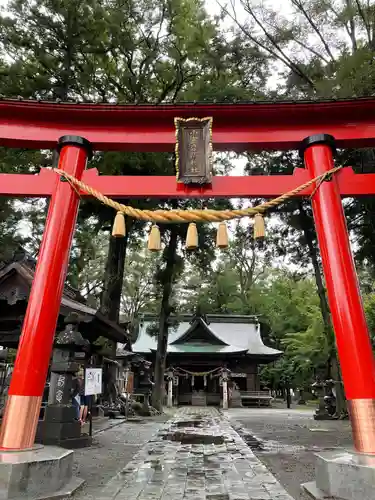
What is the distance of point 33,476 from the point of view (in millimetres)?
4066

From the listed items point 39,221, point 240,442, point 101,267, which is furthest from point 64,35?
point 101,267

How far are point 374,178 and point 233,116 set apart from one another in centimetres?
230

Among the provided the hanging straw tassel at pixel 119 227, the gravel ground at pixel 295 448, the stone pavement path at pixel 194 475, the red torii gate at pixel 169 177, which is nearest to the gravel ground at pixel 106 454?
the stone pavement path at pixel 194 475

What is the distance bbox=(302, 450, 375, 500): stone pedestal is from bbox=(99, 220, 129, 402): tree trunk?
9.82 meters

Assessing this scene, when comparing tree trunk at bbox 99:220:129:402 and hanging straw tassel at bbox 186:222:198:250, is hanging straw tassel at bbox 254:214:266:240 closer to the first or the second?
hanging straw tassel at bbox 186:222:198:250

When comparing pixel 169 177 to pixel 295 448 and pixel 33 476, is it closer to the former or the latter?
pixel 33 476

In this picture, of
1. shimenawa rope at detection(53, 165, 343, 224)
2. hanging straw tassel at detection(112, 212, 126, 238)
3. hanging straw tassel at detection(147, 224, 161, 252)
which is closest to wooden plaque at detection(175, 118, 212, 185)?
shimenawa rope at detection(53, 165, 343, 224)

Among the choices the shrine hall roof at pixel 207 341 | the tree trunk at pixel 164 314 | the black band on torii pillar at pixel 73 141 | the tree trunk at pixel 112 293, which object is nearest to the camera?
the black band on torii pillar at pixel 73 141

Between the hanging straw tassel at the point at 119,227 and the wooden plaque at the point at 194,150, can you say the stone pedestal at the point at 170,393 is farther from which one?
the wooden plaque at the point at 194,150

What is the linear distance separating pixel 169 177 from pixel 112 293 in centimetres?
900

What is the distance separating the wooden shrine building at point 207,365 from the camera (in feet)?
84.5

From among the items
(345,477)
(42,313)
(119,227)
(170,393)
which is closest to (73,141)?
(119,227)

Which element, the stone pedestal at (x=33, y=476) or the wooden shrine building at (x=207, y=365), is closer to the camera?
the stone pedestal at (x=33, y=476)

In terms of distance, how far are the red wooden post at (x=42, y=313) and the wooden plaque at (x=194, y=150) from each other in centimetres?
148
